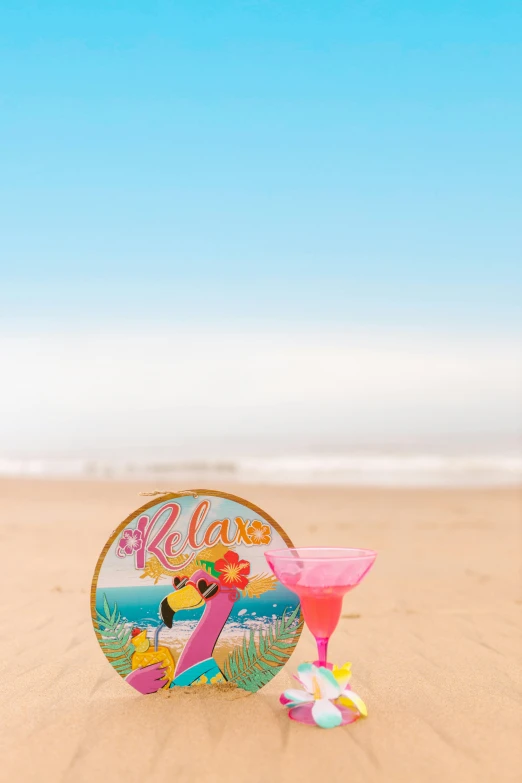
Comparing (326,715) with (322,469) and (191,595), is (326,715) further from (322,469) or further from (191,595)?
(322,469)

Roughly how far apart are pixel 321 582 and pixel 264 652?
0.40 metres

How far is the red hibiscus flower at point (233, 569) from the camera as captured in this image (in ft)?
8.50

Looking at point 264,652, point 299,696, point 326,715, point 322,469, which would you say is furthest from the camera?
point 322,469

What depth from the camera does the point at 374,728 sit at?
2.42m

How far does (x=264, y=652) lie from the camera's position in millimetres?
2619

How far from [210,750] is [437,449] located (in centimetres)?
2249

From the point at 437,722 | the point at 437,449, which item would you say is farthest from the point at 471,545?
the point at 437,449

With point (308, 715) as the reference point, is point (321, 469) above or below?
above

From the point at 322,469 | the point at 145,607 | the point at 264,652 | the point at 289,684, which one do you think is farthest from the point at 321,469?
the point at 145,607

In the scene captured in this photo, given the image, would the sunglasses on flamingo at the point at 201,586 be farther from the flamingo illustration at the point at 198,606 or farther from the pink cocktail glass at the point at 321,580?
the pink cocktail glass at the point at 321,580

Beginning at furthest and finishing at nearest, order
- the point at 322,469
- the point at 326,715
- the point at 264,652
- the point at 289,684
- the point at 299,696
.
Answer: the point at 322,469 → the point at 289,684 → the point at 264,652 → the point at 299,696 → the point at 326,715

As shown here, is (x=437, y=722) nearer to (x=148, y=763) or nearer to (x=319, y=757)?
(x=319, y=757)

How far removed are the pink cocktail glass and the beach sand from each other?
335 millimetres

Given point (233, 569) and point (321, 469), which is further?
point (321, 469)
